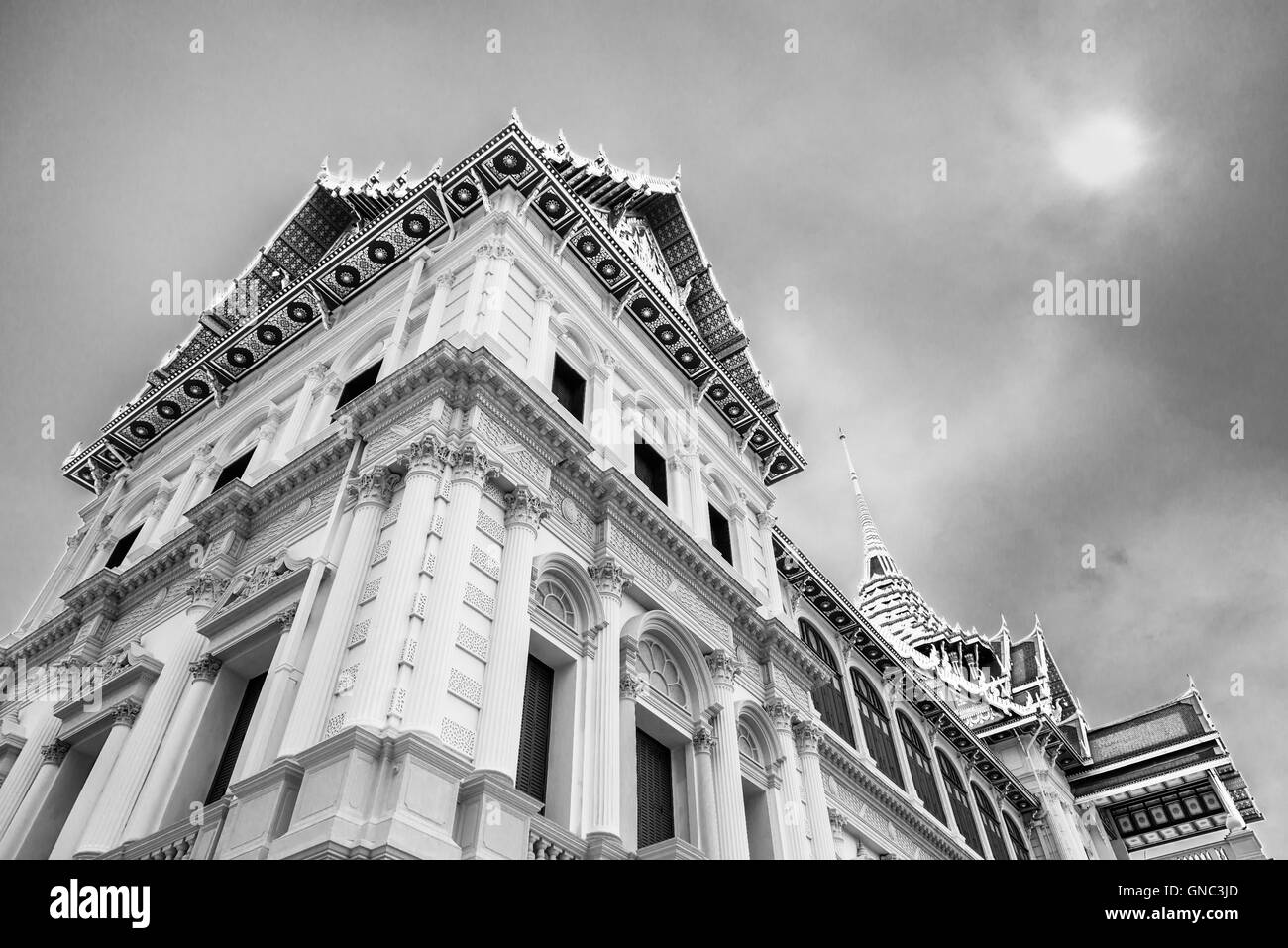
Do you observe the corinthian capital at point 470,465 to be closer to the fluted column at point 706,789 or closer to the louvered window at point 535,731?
the louvered window at point 535,731

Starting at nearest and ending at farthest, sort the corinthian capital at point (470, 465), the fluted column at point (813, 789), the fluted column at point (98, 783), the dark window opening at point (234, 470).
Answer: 1. the fluted column at point (98, 783)
2. the corinthian capital at point (470, 465)
3. the fluted column at point (813, 789)
4. the dark window opening at point (234, 470)

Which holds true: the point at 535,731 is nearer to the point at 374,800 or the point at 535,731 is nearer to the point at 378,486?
the point at 374,800

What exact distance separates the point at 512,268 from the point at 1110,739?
5048 centimetres

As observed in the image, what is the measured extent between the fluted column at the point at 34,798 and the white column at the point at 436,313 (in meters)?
10.9

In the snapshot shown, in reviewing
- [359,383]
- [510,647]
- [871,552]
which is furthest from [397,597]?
[871,552]

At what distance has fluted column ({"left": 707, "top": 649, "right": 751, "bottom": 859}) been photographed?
671 inches

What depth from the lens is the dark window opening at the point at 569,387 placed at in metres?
21.6

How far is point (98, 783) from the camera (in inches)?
651

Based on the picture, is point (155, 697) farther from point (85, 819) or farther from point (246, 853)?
point (246, 853)

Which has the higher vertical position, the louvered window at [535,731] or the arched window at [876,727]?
the arched window at [876,727]

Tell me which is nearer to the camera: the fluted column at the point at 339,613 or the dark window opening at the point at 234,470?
the fluted column at the point at 339,613

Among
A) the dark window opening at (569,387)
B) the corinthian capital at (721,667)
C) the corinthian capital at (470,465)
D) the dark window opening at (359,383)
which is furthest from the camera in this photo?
the dark window opening at (359,383)

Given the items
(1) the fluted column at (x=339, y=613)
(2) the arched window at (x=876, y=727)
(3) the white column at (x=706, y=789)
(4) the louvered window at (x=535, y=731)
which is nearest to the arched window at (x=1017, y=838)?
(2) the arched window at (x=876, y=727)
